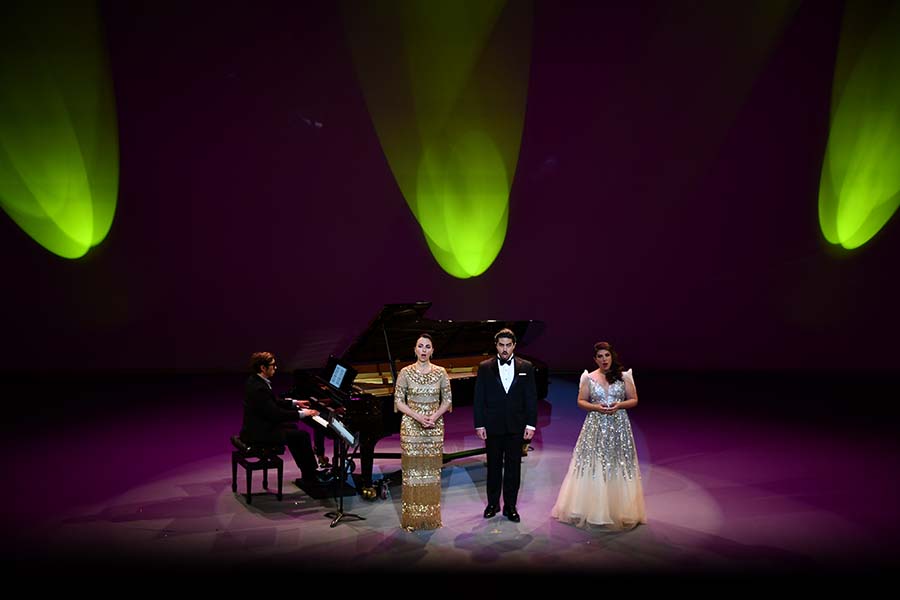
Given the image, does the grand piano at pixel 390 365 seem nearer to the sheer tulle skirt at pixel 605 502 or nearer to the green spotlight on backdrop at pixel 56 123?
the sheer tulle skirt at pixel 605 502

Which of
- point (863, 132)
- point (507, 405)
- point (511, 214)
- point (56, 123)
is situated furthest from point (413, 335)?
point (863, 132)

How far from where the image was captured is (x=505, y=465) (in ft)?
18.0

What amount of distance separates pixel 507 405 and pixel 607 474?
2.48 ft

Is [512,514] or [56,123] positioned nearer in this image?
[512,514]

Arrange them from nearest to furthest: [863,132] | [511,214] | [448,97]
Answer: [448,97]
[863,132]
[511,214]

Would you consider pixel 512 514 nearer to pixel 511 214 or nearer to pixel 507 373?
pixel 507 373

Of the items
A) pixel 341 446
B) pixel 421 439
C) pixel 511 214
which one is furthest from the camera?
pixel 511 214

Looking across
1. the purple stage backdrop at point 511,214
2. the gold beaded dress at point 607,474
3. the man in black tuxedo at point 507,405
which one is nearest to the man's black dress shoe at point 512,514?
the man in black tuxedo at point 507,405

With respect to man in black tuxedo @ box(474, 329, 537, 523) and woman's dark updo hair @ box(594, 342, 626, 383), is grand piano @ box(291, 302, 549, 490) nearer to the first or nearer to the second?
man in black tuxedo @ box(474, 329, 537, 523)

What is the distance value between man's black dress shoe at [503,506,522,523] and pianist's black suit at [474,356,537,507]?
0.03m

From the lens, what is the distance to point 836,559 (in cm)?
480

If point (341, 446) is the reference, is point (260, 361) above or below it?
above

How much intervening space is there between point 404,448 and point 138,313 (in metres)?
7.81

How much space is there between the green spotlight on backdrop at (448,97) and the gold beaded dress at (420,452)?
22.0 ft
